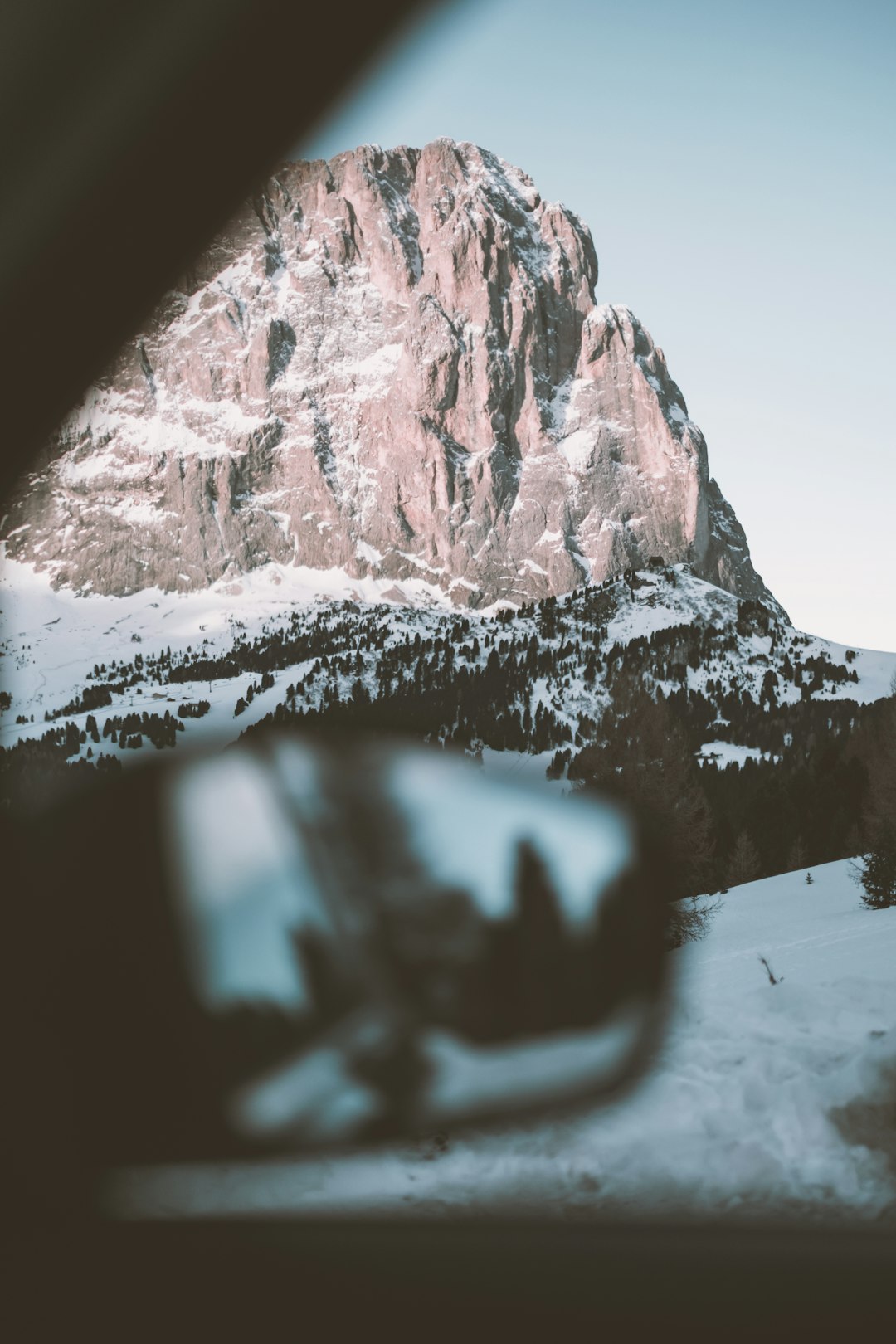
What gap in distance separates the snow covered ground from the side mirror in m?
0.15

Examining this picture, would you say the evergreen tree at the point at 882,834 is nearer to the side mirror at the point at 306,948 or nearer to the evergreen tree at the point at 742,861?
the evergreen tree at the point at 742,861

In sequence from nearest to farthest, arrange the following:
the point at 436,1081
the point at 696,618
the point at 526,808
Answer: the point at 436,1081
the point at 526,808
the point at 696,618

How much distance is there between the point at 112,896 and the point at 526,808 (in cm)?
84

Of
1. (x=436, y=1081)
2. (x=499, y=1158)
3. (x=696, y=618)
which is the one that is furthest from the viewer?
(x=696, y=618)

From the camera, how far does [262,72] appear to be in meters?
2.62

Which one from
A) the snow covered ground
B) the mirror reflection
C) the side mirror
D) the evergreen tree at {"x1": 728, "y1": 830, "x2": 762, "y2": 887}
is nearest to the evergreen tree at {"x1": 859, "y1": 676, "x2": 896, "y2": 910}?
the evergreen tree at {"x1": 728, "y1": 830, "x2": 762, "y2": 887}

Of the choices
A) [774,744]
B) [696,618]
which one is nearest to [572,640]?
[696,618]

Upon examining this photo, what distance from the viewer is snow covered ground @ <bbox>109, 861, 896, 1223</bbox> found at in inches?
71.9

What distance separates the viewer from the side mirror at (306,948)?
157 cm

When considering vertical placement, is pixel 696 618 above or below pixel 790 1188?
→ above

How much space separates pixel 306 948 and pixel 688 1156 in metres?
1.35

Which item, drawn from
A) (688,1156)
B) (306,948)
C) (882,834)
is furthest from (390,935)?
(882,834)

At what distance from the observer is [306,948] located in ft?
5.38

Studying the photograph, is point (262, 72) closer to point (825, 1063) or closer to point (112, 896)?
point (112, 896)
